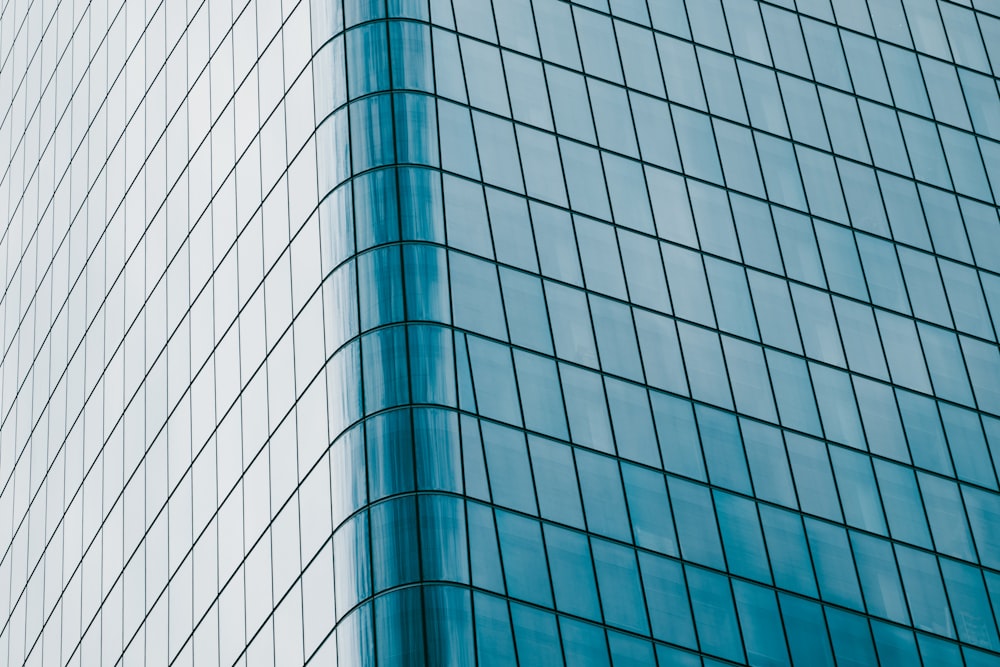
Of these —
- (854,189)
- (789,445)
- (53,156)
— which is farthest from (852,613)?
(53,156)

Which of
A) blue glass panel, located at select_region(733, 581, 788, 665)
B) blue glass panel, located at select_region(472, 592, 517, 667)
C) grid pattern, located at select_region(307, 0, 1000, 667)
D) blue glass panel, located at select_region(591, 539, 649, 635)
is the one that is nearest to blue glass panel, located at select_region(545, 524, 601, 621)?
grid pattern, located at select_region(307, 0, 1000, 667)

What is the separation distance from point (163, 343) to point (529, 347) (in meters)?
15.5

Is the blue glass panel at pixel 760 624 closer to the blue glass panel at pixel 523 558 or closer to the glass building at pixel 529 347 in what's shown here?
the glass building at pixel 529 347

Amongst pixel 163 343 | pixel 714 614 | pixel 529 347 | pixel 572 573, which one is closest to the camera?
pixel 572 573

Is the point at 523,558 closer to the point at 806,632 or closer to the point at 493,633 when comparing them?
the point at 493,633

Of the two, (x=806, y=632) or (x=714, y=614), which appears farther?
(x=806, y=632)

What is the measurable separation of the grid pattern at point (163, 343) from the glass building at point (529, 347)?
0.62 ft

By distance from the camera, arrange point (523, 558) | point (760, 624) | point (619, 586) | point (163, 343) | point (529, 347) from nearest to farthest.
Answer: point (523, 558), point (619, 586), point (760, 624), point (529, 347), point (163, 343)

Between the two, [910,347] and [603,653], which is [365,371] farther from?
[910,347]

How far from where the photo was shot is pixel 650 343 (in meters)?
57.1

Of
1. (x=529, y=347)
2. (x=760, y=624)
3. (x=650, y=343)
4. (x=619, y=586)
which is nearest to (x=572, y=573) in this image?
(x=619, y=586)

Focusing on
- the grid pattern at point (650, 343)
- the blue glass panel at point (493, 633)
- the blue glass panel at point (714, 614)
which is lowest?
the blue glass panel at point (493, 633)

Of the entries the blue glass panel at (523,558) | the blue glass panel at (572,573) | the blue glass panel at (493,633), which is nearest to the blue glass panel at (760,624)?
the blue glass panel at (572,573)

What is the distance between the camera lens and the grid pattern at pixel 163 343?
5500cm
